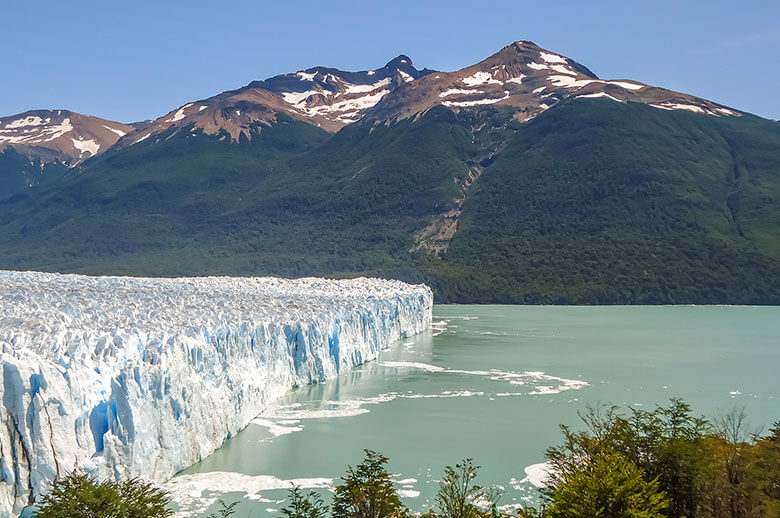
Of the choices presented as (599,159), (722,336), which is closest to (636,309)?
(722,336)

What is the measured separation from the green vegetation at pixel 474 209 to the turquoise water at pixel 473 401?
31099 mm

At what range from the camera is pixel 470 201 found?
108 metres

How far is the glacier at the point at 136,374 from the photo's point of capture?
39.7 feet

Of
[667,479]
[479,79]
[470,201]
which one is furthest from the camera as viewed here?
[479,79]

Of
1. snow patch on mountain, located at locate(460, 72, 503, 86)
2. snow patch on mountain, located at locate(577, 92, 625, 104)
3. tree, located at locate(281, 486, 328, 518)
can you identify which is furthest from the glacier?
snow patch on mountain, located at locate(460, 72, 503, 86)

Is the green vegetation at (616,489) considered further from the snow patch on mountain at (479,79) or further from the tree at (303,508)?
the snow patch on mountain at (479,79)

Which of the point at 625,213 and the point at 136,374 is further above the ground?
the point at 625,213

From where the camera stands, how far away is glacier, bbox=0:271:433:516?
12090 millimetres

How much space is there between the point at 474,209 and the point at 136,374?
9199 cm

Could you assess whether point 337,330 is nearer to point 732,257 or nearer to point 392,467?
point 392,467

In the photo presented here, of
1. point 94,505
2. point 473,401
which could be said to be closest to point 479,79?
point 473,401

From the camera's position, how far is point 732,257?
8169 centimetres

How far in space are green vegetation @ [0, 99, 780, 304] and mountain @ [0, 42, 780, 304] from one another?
33 centimetres

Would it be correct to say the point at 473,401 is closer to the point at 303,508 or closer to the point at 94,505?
the point at 303,508
